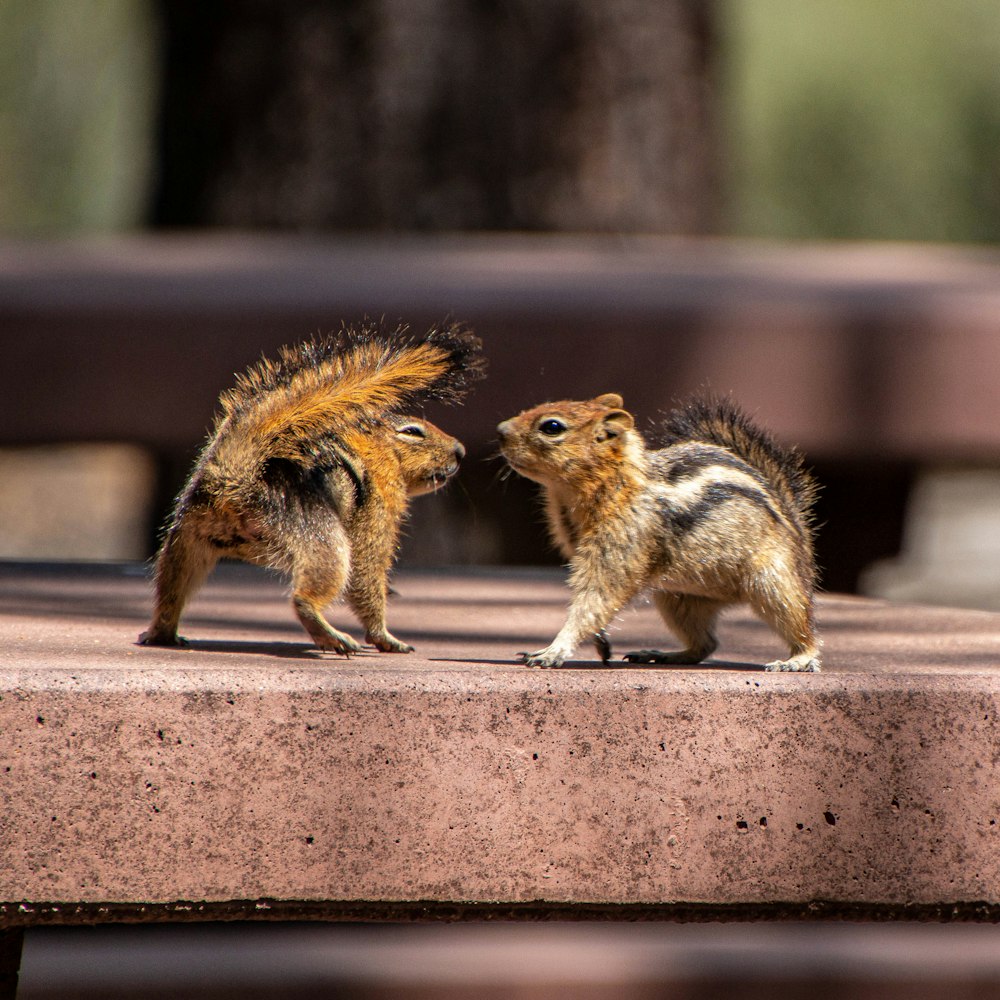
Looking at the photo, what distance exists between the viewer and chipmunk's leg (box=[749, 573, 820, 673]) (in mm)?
2836

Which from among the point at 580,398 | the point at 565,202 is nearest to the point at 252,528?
the point at 580,398

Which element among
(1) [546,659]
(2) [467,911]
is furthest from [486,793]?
(1) [546,659]

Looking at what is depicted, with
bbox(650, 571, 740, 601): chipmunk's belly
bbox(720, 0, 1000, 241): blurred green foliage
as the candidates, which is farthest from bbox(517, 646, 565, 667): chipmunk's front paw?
bbox(720, 0, 1000, 241): blurred green foliage

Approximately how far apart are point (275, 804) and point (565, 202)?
5.35m

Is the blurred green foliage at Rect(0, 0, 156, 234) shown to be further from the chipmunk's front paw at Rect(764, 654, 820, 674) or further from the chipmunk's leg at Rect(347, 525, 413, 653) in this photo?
the chipmunk's front paw at Rect(764, 654, 820, 674)

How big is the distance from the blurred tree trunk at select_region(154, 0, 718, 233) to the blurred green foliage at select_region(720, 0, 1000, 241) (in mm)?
12315

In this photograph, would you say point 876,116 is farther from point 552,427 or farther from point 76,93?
point 552,427

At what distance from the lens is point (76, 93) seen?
15.8m

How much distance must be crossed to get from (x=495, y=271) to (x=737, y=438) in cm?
262

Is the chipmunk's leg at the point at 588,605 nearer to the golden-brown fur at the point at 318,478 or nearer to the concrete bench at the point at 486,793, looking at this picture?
the concrete bench at the point at 486,793

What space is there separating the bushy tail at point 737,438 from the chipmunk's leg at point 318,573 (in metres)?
0.77

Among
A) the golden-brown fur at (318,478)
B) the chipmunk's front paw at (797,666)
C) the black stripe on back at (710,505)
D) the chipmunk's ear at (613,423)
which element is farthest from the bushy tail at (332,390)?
the chipmunk's front paw at (797,666)

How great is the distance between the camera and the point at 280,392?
114 inches

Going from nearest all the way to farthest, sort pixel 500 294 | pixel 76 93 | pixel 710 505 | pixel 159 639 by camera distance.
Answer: pixel 710 505 < pixel 159 639 < pixel 500 294 < pixel 76 93
